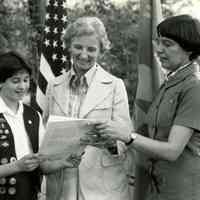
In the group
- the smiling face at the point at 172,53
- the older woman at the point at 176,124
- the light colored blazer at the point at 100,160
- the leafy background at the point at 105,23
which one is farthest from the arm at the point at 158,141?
the leafy background at the point at 105,23

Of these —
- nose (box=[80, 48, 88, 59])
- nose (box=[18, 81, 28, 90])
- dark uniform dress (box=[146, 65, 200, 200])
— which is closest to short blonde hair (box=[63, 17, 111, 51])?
nose (box=[80, 48, 88, 59])

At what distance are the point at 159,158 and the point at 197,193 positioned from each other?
0.28 meters

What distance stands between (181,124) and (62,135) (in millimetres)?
600

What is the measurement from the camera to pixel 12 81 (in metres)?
2.44

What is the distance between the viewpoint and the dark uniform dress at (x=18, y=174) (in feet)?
7.63

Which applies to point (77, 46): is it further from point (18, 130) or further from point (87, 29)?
point (18, 130)

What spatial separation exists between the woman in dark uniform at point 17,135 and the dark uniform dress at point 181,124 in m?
0.67

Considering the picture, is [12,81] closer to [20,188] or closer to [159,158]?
[20,188]

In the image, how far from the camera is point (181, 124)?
2.14 metres

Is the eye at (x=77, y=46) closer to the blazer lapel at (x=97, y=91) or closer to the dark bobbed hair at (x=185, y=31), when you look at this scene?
the blazer lapel at (x=97, y=91)

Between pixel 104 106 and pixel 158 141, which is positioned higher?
pixel 104 106

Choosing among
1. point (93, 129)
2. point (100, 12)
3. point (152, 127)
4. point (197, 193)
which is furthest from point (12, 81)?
point (100, 12)

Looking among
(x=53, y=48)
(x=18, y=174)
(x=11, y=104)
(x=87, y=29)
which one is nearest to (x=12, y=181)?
(x=18, y=174)

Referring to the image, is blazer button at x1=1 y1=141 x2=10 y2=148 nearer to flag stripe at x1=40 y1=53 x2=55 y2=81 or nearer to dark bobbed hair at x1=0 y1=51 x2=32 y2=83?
dark bobbed hair at x1=0 y1=51 x2=32 y2=83
